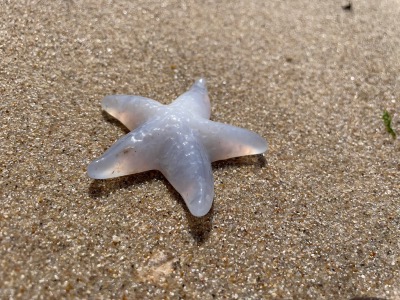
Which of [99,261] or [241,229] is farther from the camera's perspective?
[241,229]

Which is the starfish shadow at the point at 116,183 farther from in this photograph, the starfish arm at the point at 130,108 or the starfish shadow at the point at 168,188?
the starfish arm at the point at 130,108

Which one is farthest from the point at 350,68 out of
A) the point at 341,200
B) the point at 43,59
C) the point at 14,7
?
the point at 14,7

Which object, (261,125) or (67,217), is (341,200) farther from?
(67,217)

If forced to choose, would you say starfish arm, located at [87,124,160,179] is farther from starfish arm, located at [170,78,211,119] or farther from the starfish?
starfish arm, located at [170,78,211,119]

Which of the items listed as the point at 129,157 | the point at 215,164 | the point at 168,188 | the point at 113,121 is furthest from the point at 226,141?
the point at 113,121

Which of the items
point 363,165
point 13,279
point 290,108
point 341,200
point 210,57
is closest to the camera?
point 13,279

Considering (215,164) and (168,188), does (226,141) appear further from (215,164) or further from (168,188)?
(168,188)

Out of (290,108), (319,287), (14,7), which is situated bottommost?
(319,287)

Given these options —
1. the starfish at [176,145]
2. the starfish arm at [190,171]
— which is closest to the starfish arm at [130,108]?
the starfish at [176,145]
